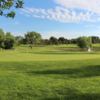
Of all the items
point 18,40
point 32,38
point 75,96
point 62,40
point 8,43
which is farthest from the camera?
point 62,40

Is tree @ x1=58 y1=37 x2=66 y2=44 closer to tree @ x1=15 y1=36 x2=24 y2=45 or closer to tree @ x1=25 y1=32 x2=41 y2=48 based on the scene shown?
tree @ x1=25 y1=32 x2=41 y2=48

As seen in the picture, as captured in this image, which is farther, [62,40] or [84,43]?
[62,40]

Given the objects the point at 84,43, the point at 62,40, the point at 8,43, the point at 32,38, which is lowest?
the point at 84,43

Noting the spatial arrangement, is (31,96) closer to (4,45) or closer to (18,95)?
(18,95)

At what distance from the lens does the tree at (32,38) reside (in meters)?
156

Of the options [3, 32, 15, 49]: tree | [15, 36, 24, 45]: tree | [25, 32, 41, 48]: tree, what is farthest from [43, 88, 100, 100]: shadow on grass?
[25, 32, 41, 48]: tree

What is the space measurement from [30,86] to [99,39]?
5997 inches

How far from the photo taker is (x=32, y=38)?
513ft

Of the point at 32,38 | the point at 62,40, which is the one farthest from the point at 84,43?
the point at 62,40

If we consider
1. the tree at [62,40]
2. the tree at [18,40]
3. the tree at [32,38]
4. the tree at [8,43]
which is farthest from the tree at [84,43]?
the tree at [32,38]

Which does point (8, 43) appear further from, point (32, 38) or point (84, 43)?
point (32, 38)

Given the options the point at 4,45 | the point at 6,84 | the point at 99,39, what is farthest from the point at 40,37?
the point at 6,84

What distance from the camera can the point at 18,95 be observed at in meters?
12.3

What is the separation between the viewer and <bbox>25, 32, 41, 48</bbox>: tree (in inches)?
6156
